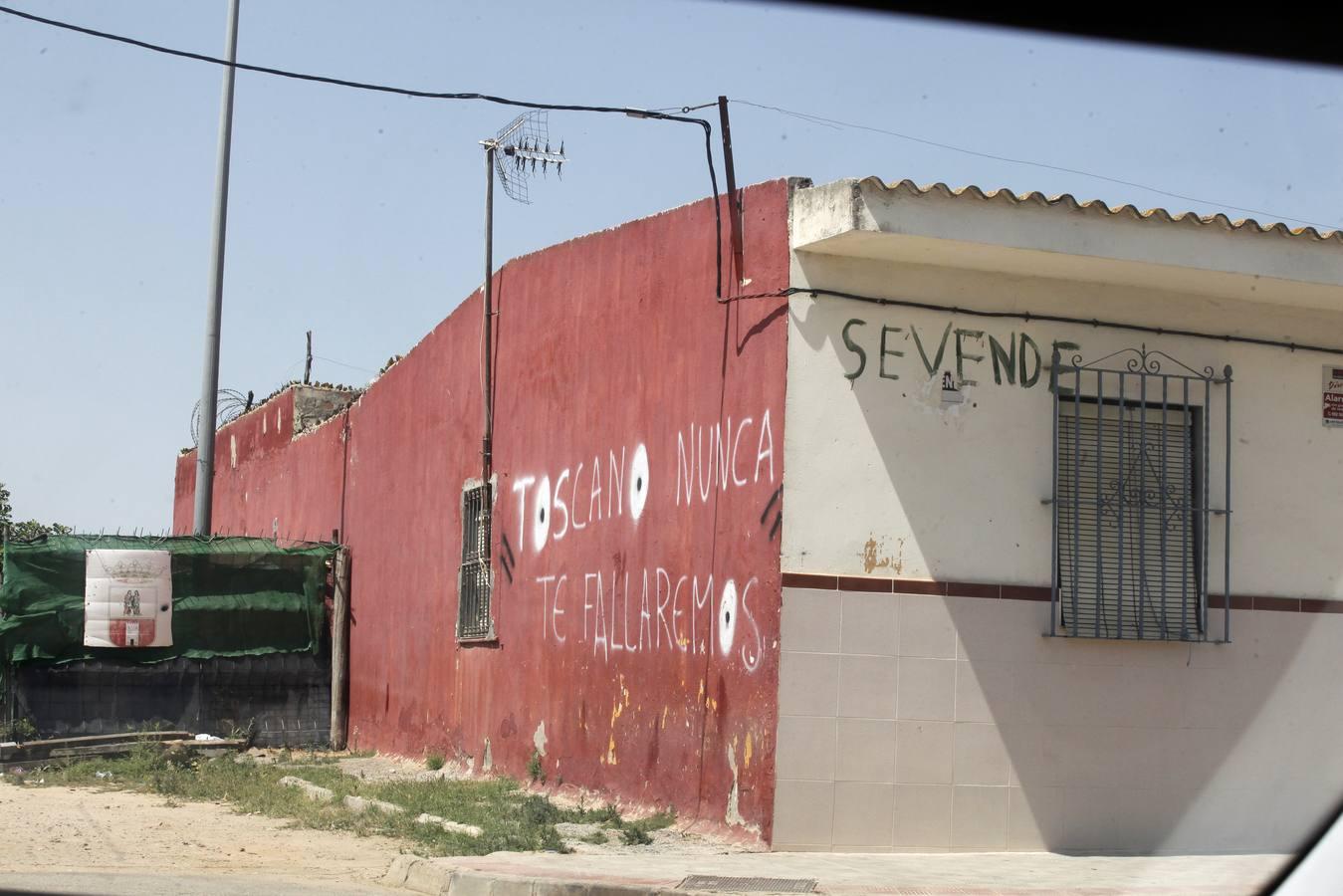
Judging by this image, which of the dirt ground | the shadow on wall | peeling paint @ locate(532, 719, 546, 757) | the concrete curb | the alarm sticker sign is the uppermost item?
the alarm sticker sign

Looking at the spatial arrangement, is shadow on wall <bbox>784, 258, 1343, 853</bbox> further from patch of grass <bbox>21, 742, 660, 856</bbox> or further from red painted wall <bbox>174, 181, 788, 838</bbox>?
patch of grass <bbox>21, 742, 660, 856</bbox>

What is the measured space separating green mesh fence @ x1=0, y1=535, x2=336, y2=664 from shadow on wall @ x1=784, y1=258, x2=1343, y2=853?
9.32 meters

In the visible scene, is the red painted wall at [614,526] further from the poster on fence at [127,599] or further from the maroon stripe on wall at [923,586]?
the poster on fence at [127,599]

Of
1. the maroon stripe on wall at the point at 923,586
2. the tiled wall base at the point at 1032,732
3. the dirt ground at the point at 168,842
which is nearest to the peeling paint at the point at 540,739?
the dirt ground at the point at 168,842

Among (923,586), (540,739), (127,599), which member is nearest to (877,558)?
(923,586)

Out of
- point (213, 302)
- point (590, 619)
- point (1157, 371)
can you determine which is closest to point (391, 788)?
point (590, 619)

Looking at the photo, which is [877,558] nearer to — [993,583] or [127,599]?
[993,583]

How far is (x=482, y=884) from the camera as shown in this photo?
25.5ft

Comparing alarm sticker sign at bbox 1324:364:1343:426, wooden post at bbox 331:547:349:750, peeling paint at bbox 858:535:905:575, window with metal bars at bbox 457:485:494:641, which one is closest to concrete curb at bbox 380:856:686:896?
peeling paint at bbox 858:535:905:575

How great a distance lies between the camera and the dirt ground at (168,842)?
348 inches

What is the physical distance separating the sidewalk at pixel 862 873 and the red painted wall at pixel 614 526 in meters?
0.77

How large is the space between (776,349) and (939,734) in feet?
7.91

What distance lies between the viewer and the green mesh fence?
50.6 ft

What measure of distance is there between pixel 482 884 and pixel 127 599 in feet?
Answer: 30.5
